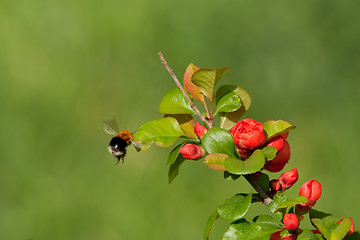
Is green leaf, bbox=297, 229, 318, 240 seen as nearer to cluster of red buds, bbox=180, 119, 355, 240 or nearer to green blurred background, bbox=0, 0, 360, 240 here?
cluster of red buds, bbox=180, 119, 355, 240

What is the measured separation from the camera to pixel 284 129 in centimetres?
76

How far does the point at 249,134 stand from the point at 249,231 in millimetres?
121

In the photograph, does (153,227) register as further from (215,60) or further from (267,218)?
(267,218)

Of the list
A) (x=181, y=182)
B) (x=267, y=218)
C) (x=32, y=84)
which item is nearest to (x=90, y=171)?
(x=181, y=182)

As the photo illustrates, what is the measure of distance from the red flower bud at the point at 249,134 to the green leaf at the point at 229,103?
54mm

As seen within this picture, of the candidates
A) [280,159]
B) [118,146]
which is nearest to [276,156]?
[280,159]

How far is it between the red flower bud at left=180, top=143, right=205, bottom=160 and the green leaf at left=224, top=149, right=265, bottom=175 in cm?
7

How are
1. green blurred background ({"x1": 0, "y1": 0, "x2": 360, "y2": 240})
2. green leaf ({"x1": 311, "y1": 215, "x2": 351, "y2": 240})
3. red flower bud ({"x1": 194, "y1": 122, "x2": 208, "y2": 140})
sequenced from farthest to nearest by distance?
green blurred background ({"x1": 0, "y1": 0, "x2": 360, "y2": 240}) → red flower bud ({"x1": 194, "y1": 122, "x2": 208, "y2": 140}) → green leaf ({"x1": 311, "y1": 215, "x2": 351, "y2": 240})

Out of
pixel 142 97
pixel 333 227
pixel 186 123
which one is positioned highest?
pixel 142 97

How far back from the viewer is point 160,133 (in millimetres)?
809

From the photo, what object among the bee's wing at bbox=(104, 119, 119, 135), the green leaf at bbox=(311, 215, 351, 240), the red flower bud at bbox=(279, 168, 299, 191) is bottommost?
the green leaf at bbox=(311, 215, 351, 240)

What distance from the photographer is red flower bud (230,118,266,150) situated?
0.73m

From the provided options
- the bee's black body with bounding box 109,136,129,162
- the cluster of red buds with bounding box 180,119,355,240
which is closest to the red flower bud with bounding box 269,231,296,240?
the cluster of red buds with bounding box 180,119,355,240

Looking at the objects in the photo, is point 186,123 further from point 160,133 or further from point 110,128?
point 110,128
